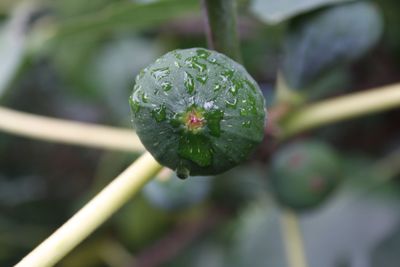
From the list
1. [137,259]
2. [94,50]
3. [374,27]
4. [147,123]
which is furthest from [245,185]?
[147,123]

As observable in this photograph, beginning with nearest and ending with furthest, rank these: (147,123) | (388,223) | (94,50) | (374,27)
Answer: (147,123) < (374,27) < (388,223) < (94,50)

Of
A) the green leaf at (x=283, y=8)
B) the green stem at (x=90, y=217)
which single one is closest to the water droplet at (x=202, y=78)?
the green stem at (x=90, y=217)

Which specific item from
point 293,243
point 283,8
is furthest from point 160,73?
point 293,243

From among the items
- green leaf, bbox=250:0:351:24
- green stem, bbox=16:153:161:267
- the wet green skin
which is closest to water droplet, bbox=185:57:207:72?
the wet green skin

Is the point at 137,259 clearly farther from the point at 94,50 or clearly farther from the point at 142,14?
the point at 142,14

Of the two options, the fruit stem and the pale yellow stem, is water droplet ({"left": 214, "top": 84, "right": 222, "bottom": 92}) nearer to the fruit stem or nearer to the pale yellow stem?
the pale yellow stem

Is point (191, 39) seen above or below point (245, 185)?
above
